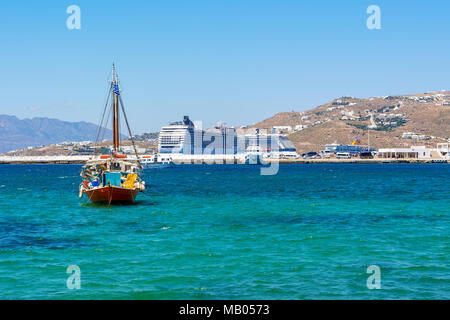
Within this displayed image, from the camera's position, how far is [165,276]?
19.4 metres

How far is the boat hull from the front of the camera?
46031 mm

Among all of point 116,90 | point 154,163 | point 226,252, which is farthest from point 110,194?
point 154,163

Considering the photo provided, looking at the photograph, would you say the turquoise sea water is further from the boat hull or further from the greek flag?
the greek flag

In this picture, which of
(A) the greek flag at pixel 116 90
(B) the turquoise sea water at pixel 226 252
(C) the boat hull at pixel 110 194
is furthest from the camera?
(A) the greek flag at pixel 116 90

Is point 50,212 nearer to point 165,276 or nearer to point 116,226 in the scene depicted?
point 116,226

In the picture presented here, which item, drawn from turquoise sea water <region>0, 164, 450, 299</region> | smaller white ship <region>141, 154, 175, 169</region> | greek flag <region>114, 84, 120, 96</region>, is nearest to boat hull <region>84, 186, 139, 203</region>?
turquoise sea water <region>0, 164, 450, 299</region>

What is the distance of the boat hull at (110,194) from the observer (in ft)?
151

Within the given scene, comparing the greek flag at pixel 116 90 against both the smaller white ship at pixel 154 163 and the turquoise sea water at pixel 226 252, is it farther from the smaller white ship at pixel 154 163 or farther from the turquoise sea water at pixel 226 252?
the smaller white ship at pixel 154 163

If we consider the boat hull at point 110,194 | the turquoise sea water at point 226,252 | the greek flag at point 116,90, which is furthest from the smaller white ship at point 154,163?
the turquoise sea water at point 226,252

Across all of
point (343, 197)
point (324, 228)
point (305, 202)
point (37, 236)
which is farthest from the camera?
point (343, 197)

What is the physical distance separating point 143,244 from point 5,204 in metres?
30.2

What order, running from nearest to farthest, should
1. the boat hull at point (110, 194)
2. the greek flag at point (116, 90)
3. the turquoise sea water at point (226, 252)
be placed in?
the turquoise sea water at point (226, 252)
the boat hull at point (110, 194)
the greek flag at point (116, 90)
